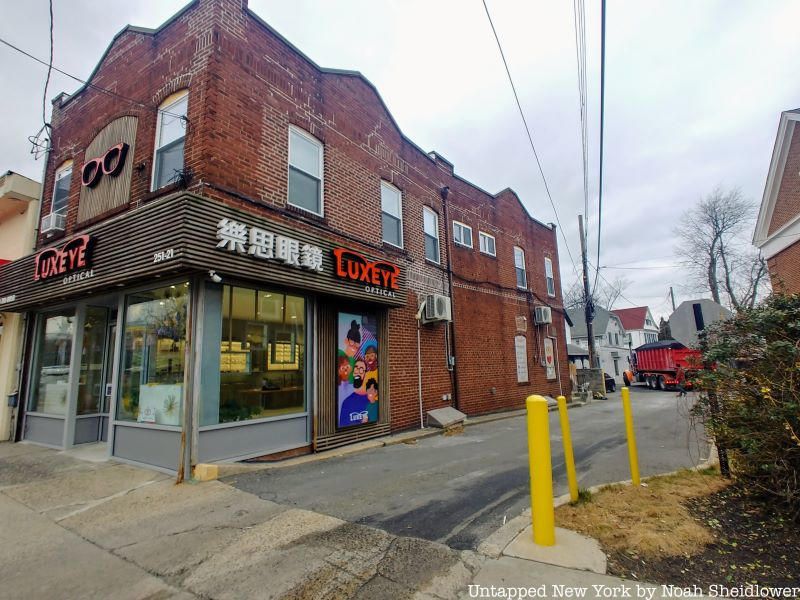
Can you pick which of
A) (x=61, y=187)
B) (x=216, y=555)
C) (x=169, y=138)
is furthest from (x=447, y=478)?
(x=61, y=187)

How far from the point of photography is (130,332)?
6945mm

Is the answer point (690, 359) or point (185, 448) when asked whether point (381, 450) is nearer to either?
point (185, 448)

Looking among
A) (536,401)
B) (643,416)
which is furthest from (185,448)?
(643,416)

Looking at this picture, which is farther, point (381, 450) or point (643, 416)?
point (643, 416)

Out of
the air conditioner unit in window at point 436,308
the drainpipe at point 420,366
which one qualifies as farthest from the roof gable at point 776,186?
the drainpipe at point 420,366

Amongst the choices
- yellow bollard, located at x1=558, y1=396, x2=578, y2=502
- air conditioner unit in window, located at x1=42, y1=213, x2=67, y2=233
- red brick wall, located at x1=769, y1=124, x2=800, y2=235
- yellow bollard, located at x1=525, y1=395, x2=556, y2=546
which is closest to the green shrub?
Answer: yellow bollard, located at x1=558, y1=396, x2=578, y2=502

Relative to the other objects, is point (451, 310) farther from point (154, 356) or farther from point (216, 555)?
point (216, 555)

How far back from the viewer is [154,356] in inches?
258

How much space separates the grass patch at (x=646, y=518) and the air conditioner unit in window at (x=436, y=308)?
20.0 feet

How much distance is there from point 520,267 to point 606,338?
32.0 m

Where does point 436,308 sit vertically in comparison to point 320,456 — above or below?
above

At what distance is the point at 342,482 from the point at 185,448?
7.22 feet

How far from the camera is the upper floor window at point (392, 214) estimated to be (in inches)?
407

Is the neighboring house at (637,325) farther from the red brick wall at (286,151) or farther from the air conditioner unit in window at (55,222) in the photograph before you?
the air conditioner unit in window at (55,222)
